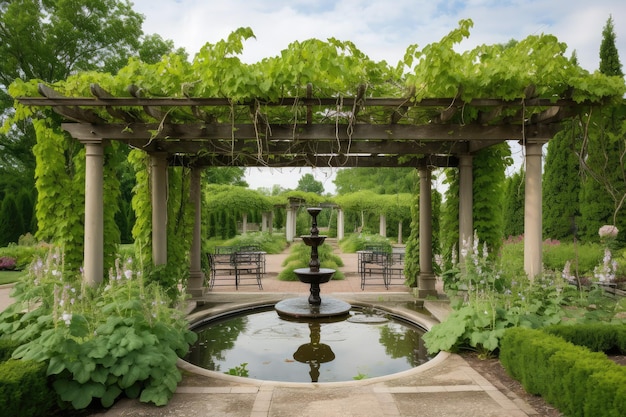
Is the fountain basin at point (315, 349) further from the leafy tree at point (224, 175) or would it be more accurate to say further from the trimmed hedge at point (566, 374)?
the leafy tree at point (224, 175)

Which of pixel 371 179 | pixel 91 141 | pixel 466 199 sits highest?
pixel 371 179

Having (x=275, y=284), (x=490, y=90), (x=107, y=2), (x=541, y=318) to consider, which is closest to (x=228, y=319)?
(x=275, y=284)

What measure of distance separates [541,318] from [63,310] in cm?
526

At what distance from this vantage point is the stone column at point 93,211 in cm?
571

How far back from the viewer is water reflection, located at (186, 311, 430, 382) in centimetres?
503

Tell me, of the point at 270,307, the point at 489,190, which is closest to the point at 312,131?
the point at 489,190

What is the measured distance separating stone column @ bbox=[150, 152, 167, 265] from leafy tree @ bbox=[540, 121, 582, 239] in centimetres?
1418

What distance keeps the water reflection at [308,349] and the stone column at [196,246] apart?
66.3 inches

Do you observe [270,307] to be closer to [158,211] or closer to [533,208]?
[158,211]

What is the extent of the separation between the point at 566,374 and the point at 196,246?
7.19 m

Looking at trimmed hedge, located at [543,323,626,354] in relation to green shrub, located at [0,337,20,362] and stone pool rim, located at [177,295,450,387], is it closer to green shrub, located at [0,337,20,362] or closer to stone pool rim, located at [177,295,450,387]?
stone pool rim, located at [177,295,450,387]

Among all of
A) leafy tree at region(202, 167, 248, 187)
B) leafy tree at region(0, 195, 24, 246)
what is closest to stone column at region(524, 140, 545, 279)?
leafy tree at region(0, 195, 24, 246)

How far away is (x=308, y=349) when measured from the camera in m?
5.77

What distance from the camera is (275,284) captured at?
36.5 feet
